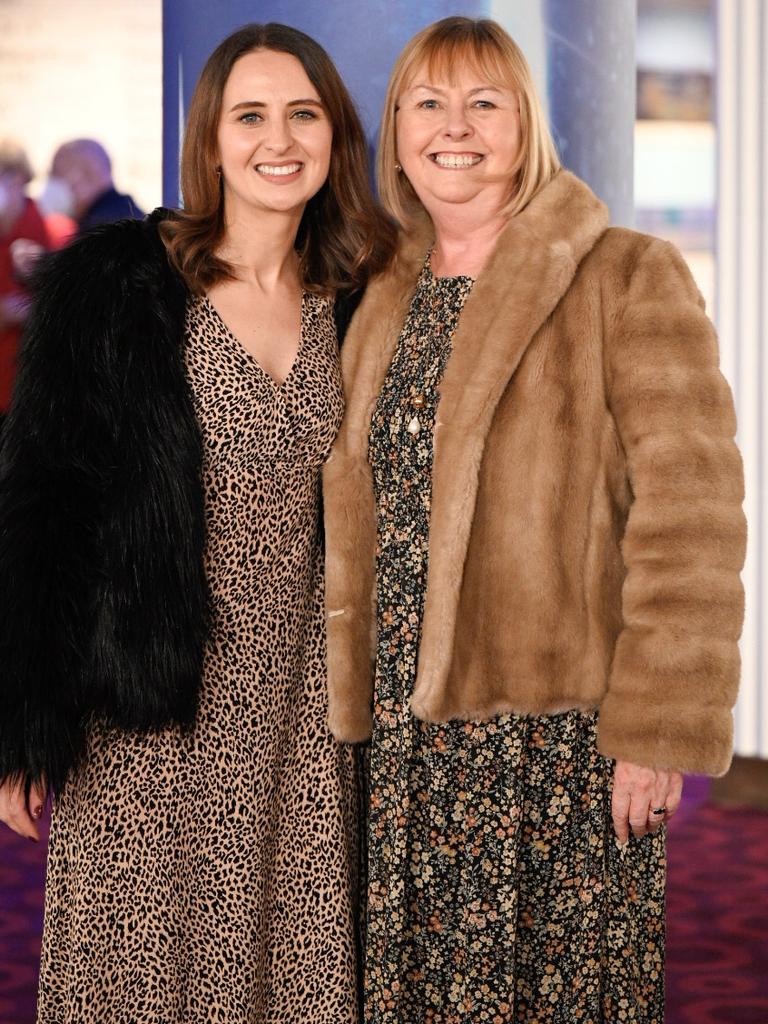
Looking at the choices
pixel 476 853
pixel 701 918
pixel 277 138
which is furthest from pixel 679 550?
pixel 701 918

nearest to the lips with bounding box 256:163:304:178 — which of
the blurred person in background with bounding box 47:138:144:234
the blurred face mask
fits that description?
the blurred person in background with bounding box 47:138:144:234

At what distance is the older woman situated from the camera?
6.23 ft

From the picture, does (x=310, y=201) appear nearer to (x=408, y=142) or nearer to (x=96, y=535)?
(x=408, y=142)

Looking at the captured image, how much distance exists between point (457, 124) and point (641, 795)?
1096 millimetres

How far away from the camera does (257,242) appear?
2260mm

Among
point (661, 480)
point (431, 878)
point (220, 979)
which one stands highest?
point (661, 480)

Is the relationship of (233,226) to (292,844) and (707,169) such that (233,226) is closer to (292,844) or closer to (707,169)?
(292,844)

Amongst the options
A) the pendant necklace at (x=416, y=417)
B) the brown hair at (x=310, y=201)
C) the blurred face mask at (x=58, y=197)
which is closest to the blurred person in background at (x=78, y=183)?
the blurred face mask at (x=58, y=197)

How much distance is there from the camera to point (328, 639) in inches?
85.2

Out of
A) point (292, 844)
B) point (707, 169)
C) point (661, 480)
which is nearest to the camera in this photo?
point (661, 480)

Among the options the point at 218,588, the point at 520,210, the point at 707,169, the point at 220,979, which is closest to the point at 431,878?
the point at 220,979

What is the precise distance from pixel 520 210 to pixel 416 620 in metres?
0.69

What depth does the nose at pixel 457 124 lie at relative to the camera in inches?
81.5

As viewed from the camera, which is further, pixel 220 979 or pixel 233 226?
pixel 233 226
